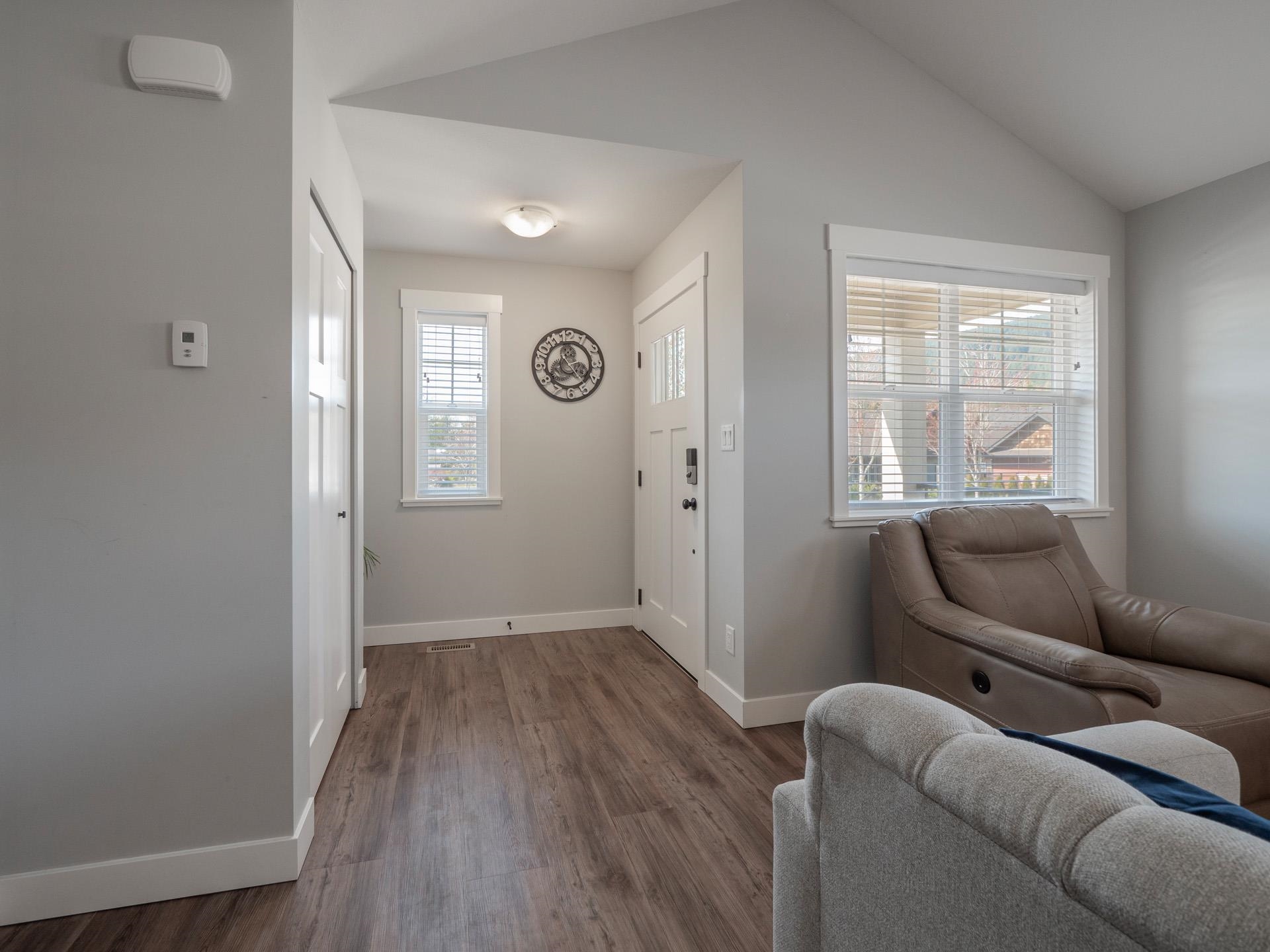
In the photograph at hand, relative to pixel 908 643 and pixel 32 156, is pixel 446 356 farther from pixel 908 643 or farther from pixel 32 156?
pixel 908 643

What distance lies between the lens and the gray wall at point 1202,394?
2652mm

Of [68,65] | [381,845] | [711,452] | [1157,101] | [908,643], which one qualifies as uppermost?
[1157,101]

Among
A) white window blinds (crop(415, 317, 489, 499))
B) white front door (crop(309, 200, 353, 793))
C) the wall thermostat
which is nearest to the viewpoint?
the wall thermostat

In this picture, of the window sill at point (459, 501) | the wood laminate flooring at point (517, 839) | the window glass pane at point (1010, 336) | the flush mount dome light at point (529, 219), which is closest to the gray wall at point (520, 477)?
the window sill at point (459, 501)

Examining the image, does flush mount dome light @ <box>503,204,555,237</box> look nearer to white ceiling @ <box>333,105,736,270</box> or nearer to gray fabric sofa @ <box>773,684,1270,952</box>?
white ceiling @ <box>333,105,736,270</box>

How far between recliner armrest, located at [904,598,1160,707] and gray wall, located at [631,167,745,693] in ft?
2.37

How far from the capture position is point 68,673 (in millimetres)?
1499

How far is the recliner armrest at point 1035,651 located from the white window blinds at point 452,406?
263cm

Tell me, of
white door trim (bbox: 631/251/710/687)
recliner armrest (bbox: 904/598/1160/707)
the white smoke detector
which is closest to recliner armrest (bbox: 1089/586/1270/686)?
recliner armrest (bbox: 904/598/1160/707)

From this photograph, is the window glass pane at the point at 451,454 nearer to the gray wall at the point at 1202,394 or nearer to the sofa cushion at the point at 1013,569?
the sofa cushion at the point at 1013,569

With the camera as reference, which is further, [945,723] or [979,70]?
[979,70]

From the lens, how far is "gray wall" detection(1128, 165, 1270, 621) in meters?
2.65

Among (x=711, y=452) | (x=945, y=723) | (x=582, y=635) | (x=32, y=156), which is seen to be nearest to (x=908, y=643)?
(x=711, y=452)

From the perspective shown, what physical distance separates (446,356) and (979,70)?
10.0 feet
